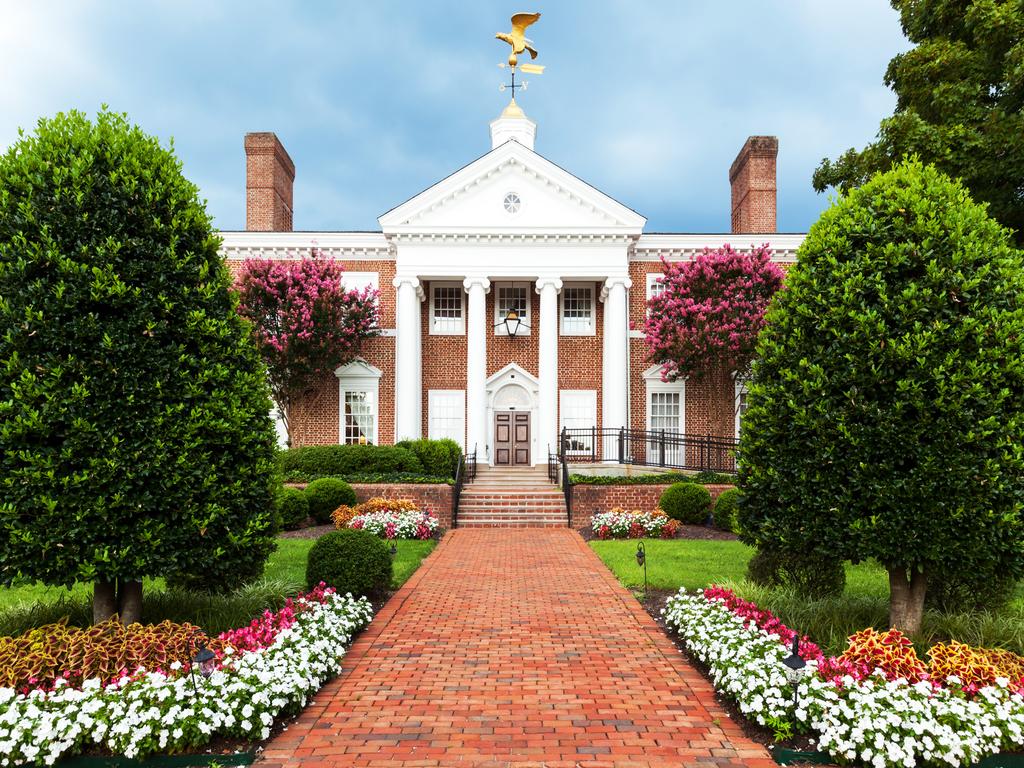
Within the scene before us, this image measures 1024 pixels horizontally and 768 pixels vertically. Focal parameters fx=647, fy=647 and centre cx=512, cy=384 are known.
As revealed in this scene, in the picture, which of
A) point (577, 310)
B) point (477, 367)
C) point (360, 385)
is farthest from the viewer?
point (577, 310)

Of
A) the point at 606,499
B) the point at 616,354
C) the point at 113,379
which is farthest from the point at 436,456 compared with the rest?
the point at 113,379

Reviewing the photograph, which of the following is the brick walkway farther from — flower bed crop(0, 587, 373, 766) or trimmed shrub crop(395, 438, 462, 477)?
trimmed shrub crop(395, 438, 462, 477)

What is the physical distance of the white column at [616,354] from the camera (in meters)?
21.8

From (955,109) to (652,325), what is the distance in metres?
10.1

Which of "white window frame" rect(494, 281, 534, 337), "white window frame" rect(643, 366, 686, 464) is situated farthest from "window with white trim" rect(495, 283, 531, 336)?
"white window frame" rect(643, 366, 686, 464)

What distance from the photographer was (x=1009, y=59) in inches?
420

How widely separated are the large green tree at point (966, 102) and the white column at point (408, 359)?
1397cm

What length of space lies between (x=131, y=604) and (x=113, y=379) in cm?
213

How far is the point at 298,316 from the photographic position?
19.7 m

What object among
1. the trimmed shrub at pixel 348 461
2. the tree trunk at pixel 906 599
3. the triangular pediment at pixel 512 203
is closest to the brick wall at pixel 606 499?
the trimmed shrub at pixel 348 461

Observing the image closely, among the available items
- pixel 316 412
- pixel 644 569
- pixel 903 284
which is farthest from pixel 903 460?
pixel 316 412

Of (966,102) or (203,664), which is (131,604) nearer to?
(203,664)

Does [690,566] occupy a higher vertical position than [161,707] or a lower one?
lower

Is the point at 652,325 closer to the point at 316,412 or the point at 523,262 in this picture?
the point at 523,262
